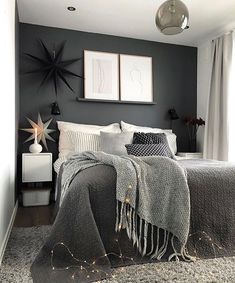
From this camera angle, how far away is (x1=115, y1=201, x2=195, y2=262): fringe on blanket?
1.73 m

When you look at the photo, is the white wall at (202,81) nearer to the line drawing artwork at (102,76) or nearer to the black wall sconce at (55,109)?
the line drawing artwork at (102,76)

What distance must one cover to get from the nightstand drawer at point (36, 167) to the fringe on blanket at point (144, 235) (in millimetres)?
1984

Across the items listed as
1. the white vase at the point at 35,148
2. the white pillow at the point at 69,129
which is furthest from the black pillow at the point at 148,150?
the white vase at the point at 35,148

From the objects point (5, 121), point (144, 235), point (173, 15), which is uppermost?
point (173, 15)

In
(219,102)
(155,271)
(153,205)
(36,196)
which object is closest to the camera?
(155,271)

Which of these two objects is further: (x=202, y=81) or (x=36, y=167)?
(x=202, y=81)

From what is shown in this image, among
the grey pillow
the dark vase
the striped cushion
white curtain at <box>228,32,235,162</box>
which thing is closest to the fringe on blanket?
the grey pillow

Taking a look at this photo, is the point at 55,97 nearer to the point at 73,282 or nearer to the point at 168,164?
the point at 168,164

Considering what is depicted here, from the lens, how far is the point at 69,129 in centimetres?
366

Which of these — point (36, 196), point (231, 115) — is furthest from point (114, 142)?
point (231, 115)

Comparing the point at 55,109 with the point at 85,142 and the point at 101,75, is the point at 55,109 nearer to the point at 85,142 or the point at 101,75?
the point at 85,142

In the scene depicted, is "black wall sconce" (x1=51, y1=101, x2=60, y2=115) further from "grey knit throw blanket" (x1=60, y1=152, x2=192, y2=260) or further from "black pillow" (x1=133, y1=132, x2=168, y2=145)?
"grey knit throw blanket" (x1=60, y1=152, x2=192, y2=260)

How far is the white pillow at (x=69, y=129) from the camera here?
3.56 meters

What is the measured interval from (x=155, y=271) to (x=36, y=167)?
88.3 inches
